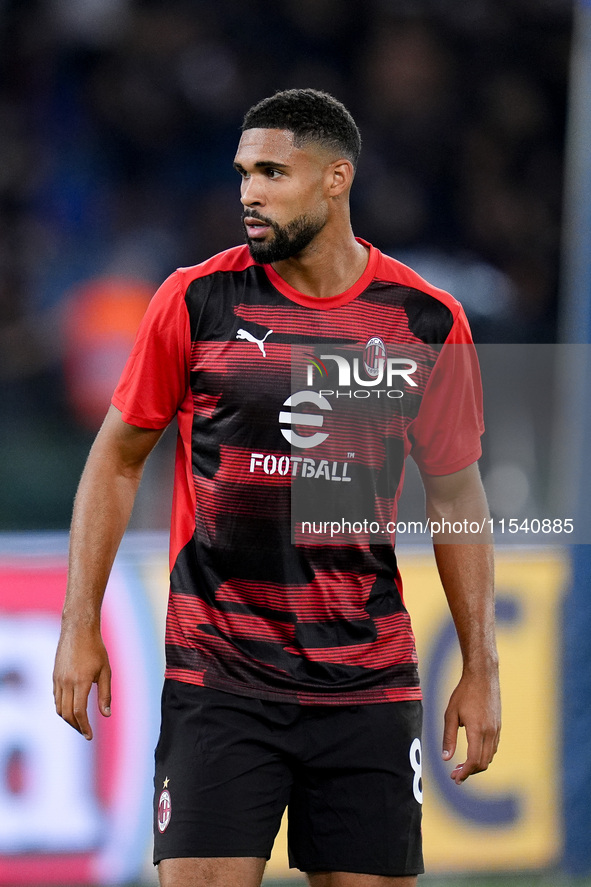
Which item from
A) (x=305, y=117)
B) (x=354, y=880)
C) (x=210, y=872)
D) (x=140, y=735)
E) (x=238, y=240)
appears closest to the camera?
(x=210, y=872)

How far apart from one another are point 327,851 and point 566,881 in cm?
158

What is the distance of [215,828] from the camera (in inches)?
83.8

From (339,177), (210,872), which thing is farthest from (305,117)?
→ (210,872)

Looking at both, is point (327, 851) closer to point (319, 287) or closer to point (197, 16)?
point (319, 287)

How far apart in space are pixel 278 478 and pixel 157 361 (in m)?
0.33

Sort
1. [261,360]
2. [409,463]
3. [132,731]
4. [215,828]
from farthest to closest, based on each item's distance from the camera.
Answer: [409,463], [132,731], [261,360], [215,828]

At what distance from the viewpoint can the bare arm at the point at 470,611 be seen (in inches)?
94.0

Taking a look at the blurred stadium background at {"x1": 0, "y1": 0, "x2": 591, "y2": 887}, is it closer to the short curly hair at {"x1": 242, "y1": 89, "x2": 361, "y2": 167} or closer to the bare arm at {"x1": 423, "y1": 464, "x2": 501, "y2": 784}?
the bare arm at {"x1": 423, "y1": 464, "x2": 501, "y2": 784}

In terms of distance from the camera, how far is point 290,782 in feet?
7.38

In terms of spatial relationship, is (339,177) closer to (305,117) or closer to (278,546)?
(305,117)

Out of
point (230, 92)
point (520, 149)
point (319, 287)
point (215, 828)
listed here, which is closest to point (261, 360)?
→ point (319, 287)

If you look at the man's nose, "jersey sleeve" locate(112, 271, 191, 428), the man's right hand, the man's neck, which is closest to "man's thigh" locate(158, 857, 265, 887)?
the man's right hand

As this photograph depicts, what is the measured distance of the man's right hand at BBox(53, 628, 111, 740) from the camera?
2.15m

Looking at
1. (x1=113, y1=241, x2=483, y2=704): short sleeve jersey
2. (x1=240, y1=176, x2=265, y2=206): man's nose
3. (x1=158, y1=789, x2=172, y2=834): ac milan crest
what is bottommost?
(x1=158, y1=789, x2=172, y2=834): ac milan crest
